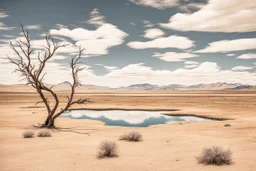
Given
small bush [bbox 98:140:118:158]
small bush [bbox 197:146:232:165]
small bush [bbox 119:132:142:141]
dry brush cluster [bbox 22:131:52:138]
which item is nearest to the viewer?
small bush [bbox 197:146:232:165]

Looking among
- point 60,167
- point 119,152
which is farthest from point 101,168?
point 119,152

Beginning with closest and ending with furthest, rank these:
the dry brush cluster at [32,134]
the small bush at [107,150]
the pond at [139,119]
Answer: the small bush at [107,150] < the dry brush cluster at [32,134] < the pond at [139,119]

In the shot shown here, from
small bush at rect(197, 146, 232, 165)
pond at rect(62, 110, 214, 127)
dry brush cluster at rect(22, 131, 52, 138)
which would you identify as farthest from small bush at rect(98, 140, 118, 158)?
pond at rect(62, 110, 214, 127)

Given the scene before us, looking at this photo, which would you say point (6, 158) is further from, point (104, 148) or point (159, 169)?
point (159, 169)

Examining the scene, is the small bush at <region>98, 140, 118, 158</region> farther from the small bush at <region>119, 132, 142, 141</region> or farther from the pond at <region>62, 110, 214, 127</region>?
the pond at <region>62, 110, 214, 127</region>

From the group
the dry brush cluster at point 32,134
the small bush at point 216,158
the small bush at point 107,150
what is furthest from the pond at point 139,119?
the small bush at point 216,158

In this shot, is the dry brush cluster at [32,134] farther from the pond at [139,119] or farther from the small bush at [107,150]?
the pond at [139,119]

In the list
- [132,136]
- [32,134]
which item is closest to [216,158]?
[132,136]

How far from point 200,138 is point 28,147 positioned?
35.1 ft

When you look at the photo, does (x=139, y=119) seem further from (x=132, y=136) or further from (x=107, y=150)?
(x=107, y=150)

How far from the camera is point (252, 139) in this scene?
16.3 metres

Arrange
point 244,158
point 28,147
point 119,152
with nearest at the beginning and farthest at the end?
point 244,158 → point 119,152 → point 28,147

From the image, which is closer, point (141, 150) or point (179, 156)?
point (179, 156)

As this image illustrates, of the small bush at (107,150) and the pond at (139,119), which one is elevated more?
the small bush at (107,150)
